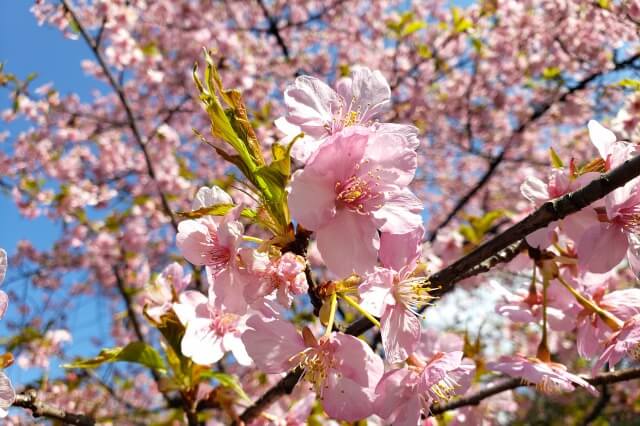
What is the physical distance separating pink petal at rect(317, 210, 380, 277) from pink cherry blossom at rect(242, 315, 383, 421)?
0.63ft

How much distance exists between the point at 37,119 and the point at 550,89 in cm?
637

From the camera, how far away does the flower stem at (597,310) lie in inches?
51.1

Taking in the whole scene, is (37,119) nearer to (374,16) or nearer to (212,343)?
(374,16)

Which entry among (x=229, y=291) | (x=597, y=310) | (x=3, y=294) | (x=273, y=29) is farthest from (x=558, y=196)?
(x=273, y=29)

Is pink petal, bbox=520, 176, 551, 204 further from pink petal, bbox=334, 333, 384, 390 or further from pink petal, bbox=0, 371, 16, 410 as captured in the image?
pink petal, bbox=0, 371, 16, 410

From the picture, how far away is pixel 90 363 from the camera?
1414 millimetres

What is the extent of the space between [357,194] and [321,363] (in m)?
0.41

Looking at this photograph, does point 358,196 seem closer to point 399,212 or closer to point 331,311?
point 399,212

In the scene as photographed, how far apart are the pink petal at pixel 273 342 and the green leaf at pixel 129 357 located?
0.61m

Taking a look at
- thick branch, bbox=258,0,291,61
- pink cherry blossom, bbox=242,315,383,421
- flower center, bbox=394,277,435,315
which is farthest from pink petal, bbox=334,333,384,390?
thick branch, bbox=258,0,291,61

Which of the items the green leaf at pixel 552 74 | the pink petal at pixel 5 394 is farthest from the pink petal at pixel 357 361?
the green leaf at pixel 552 74

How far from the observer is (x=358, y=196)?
0.97 metres

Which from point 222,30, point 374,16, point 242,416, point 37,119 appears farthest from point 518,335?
point 37,119

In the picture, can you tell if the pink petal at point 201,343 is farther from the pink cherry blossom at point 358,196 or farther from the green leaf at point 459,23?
the green leaf at point 459,23
